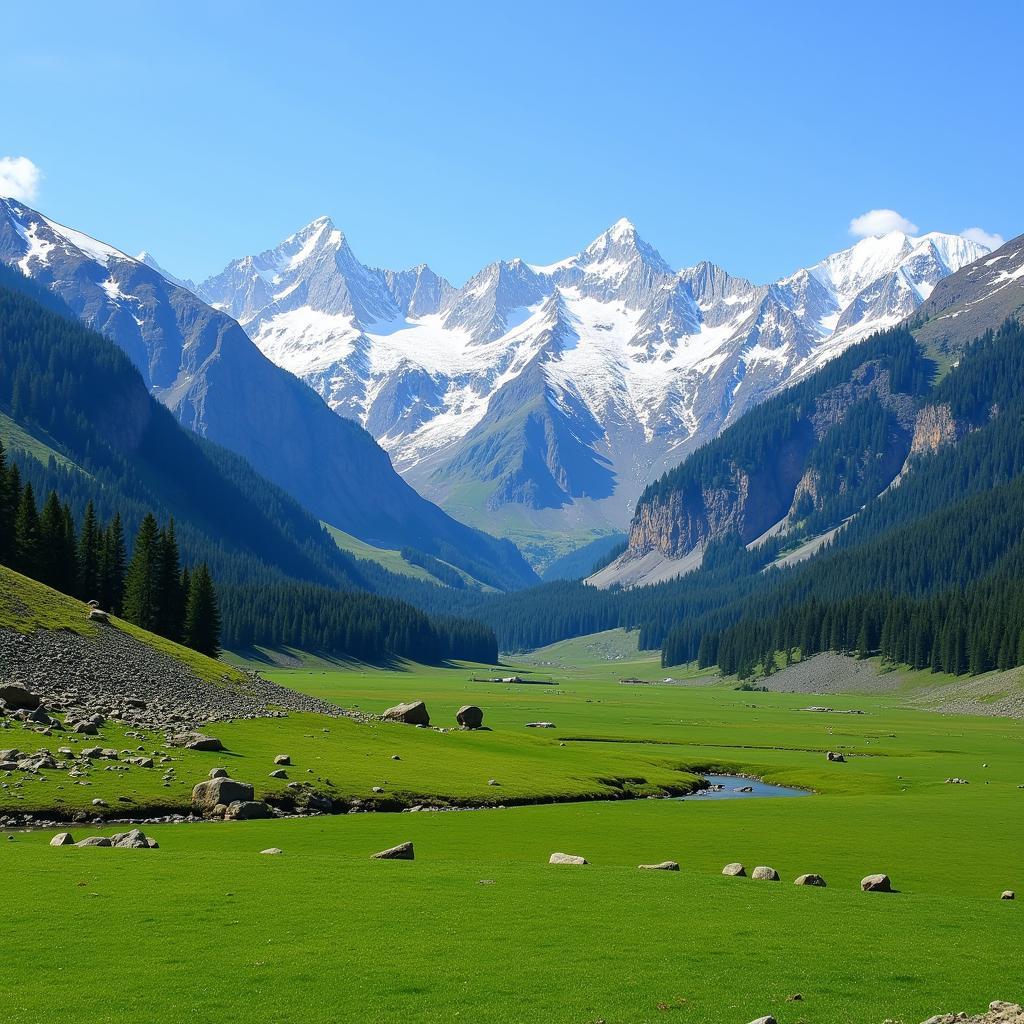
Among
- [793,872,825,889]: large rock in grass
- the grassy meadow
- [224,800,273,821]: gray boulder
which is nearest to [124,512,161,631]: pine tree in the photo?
the grassy meadow

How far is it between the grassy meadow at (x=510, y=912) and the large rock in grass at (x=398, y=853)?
1.52 feet

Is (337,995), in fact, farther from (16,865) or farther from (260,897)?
(16,865)

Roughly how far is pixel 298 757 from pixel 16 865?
33.4m

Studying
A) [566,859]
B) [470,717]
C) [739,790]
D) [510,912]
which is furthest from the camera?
[470,717]

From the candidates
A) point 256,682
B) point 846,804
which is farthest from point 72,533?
point 846,804

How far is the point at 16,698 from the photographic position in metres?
61.9

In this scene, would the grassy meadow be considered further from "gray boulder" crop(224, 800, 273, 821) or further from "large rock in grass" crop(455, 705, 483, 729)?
"large rock in grass" crop(455, 705, 483, 729)

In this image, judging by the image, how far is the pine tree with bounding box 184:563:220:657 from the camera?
12688 centimetres

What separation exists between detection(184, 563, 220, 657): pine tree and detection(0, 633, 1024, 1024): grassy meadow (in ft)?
207

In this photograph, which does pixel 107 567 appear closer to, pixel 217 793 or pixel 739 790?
pixel 739 790

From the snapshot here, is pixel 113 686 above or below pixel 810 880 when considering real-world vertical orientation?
above

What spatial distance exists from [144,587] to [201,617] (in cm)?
742

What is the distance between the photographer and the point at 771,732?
129 meters

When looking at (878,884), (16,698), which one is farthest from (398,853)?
(16,698)
